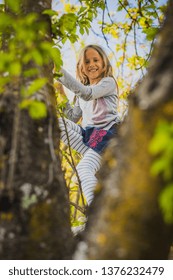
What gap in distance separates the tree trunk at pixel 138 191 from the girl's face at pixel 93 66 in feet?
7.70

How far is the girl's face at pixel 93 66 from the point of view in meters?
3.49

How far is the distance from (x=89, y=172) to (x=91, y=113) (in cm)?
82

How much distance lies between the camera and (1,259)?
1.33 metres

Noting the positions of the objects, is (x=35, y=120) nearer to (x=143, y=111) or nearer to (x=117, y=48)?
(x=143, y=111)

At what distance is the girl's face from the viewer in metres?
3.49

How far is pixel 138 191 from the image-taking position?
1.08 m

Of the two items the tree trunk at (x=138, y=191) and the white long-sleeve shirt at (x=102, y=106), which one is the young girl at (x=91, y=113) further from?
the tree trunk at (x=138, y=191)

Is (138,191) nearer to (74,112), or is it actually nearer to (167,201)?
(167,201)

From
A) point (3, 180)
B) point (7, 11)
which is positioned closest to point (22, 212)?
point (3, 180)

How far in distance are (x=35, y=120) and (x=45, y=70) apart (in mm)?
447

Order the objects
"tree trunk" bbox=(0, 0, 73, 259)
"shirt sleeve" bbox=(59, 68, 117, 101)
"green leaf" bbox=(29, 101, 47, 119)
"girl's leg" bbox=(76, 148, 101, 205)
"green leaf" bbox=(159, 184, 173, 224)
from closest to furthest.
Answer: "green leaf" bbox=(159, 184, 173, 224), "green leaf" bbox=(29, 101, 47, 119), "tree trunk" bbox=(0, 0, 73, 259), "girl's leg" bbox=(76, 148, 101, 205), "shirt sleeve" bbox=(59, 68, 117, 101)

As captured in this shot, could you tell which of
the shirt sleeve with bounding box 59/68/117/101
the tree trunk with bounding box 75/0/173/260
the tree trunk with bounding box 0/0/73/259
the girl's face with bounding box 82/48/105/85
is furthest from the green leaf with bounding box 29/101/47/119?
the girl's face with bounding box 82/48/105/85

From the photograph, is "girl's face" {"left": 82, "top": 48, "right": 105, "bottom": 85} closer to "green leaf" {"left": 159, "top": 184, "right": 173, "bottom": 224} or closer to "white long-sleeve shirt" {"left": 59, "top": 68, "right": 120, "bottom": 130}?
"white long-sleeve shirt" {"left": 59, "top": 68, "right": 120, "bottom": 130}

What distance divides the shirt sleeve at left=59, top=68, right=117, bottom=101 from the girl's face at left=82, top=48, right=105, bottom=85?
0.26 m
